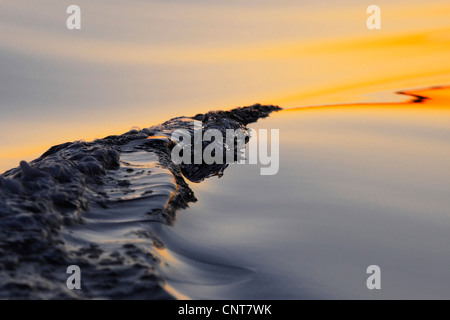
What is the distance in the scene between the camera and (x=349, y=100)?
7293mm

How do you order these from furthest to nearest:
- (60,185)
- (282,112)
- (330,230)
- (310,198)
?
(282,112)
(310,198)
(330,230)
(60,185)

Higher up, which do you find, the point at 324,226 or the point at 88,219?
the point at 88,219

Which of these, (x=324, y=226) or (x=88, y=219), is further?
(x=324, y=226)

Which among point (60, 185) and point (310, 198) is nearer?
point (60, 185)

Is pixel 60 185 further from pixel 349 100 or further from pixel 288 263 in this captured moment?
pixel 349 100

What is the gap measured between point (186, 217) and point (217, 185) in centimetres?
79

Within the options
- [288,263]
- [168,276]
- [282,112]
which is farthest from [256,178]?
[282,112]

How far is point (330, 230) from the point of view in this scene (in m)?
3.04

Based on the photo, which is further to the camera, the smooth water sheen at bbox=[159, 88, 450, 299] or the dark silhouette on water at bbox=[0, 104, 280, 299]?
the smooth water sheen at bbox=[159, 88, 450, 299]

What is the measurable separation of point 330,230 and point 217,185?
1.07 meters

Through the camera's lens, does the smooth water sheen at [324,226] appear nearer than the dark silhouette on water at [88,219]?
No
